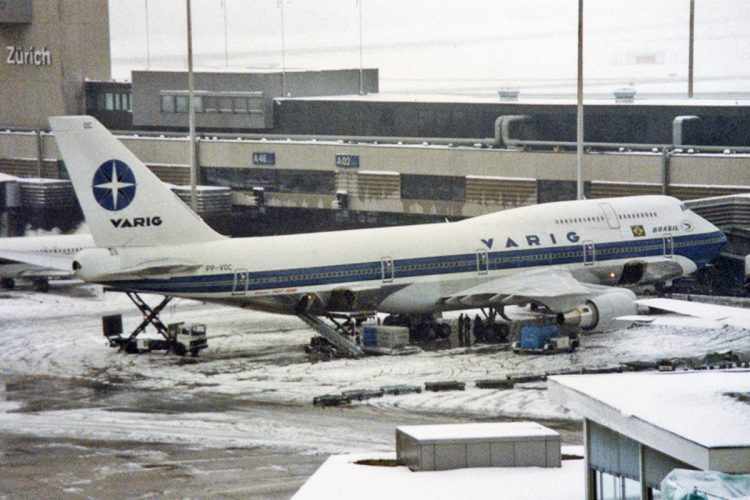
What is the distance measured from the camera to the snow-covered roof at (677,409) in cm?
2471

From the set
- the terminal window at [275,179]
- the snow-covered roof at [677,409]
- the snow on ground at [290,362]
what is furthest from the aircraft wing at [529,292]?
the snow-covered roof at [677,409]

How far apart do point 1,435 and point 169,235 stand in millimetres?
13732

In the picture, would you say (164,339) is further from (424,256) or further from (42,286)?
(42,286)

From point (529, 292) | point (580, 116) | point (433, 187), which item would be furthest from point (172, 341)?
point (433, 187)

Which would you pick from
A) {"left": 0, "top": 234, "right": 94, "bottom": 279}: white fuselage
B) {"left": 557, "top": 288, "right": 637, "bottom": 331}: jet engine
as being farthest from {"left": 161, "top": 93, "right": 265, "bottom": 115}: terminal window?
{"left": 557, "top": 288, "right": 637, "bottom": 331}: jet engine

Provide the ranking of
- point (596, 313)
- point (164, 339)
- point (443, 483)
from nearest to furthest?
point (443, 483), point (596, 313), point (164, 339)

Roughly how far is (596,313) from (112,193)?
20.3 metres

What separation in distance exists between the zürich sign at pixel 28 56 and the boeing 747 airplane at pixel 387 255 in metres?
55.0

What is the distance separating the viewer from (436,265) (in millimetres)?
67375

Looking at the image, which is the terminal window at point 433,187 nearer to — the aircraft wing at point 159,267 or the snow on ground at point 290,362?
the snow on ground at point 290,362

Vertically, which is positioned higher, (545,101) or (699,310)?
(545,101)

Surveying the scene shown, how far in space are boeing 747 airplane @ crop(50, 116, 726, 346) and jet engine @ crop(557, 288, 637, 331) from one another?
0.04 metres

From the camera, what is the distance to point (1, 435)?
168ft

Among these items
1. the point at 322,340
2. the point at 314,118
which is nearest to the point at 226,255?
the point at 322,340
